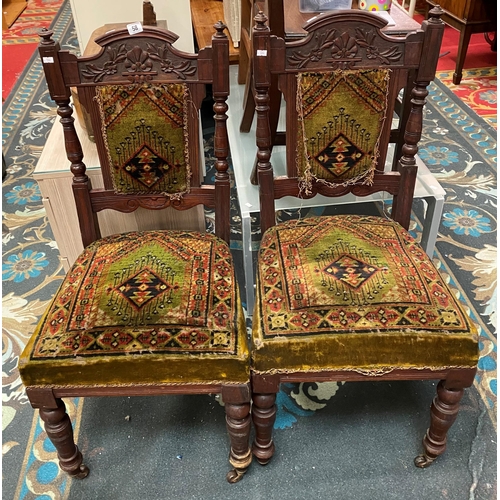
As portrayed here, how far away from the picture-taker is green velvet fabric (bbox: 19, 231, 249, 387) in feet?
3.47

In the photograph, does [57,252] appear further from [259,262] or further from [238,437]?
[238,437]

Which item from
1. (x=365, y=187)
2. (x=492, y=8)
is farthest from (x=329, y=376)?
(x=492, y=8)

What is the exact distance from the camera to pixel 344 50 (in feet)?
3.87

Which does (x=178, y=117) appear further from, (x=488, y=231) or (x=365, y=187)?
(x=488, y=231)

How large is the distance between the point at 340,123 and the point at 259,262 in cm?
41

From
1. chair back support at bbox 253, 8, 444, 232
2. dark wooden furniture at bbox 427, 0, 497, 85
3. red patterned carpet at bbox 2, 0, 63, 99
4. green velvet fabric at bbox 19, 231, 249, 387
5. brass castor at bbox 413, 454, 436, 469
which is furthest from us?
red patterned carpet at bbox 2, 0, 63, 99

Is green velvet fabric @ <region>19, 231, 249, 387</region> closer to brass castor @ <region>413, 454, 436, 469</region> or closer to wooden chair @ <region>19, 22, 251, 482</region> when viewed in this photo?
wooden chair @ <region>19, 22, 251, 482</region>

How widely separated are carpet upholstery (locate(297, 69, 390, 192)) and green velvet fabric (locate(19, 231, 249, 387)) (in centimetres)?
40

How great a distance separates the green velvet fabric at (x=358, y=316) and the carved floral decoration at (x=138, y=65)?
532mm

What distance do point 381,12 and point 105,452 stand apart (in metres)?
1.56

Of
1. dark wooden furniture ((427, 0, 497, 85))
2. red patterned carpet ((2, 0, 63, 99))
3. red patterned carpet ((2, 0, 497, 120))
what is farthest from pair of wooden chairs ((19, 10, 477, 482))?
red patterned carpet ((2, 0, 63, 99))

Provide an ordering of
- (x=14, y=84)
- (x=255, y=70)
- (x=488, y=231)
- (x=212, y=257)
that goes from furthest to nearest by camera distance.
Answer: (x=14, y=84), (x=488, y=231), (x=212, y=257), (x=255, y=70)

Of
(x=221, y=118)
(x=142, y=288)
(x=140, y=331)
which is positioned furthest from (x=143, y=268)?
(x=221, y=118)

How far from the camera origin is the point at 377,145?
4.28ft
